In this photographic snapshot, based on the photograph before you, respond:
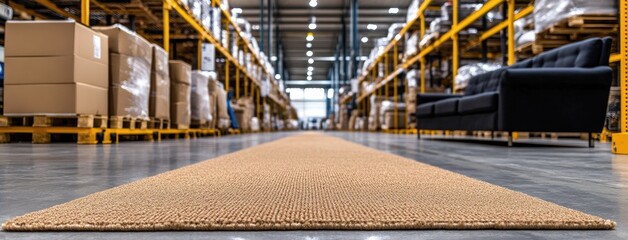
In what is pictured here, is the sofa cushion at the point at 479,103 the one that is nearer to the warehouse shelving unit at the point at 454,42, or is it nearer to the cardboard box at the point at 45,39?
the warehouse shelving unit at the point at 454,42

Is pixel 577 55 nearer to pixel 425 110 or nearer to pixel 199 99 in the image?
pixel 425 110

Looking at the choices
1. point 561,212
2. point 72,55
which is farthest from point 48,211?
point 72,55

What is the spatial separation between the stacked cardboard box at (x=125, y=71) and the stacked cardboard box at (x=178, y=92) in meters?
1.40

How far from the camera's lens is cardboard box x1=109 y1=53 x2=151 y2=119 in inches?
201

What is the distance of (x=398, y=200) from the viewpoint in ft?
4.22

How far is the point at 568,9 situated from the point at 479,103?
1511 millimetres

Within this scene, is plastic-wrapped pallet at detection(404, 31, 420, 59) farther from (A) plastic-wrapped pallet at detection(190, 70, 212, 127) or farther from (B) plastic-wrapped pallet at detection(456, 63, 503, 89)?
(A) plastic-wrapped pallet at detection(190, 70, 212, 127)

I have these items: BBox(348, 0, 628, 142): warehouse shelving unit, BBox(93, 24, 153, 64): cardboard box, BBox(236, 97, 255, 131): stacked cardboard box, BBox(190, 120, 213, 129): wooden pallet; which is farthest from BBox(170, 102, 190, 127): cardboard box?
BBox(236, 97, 255, 131): stacked cardboard box

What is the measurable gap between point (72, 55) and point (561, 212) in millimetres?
4456

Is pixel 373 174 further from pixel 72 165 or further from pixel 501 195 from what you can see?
pixel 72 165

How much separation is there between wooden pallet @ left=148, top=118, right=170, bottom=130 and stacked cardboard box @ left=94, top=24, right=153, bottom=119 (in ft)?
1.95

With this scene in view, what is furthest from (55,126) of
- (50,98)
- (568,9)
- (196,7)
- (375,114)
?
(375,114)

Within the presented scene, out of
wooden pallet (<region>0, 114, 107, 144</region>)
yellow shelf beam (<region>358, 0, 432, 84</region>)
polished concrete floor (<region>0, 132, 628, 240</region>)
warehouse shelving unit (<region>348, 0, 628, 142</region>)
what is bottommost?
A: polished concrete floor (<region>0, 132, 628, 240</region>)

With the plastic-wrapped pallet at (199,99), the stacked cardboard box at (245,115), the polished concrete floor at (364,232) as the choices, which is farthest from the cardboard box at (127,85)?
the stacked cardboard box at (245,115)
